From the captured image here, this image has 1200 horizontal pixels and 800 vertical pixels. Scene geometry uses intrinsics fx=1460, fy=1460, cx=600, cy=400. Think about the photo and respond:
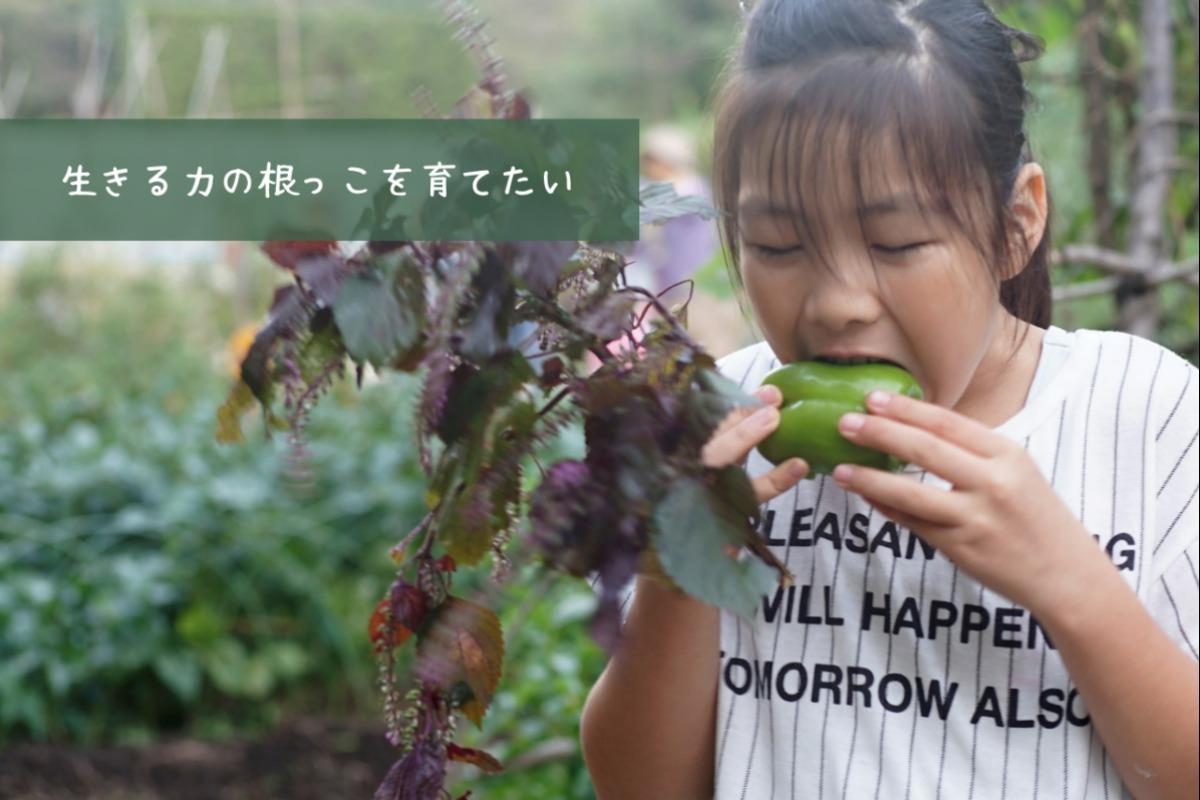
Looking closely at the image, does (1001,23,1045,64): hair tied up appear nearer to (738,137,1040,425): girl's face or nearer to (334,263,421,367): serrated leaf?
(738,137,1040,425): girl's face

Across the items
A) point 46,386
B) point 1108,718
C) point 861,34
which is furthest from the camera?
point 46,386

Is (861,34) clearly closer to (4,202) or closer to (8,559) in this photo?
(8,559)

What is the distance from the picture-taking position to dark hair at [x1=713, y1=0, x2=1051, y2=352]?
1.14 metres

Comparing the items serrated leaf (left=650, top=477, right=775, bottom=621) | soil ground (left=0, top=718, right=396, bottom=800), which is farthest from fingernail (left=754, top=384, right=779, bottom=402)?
soil ground (left=0, top=718, right=396, bottom=800)

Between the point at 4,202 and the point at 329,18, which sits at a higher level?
the point at 329,18

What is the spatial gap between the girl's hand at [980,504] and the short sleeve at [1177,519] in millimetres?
134

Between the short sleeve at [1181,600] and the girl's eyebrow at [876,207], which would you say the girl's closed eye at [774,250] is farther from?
the short sleeve at [1181,600]

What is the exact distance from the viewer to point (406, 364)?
0.98 metres

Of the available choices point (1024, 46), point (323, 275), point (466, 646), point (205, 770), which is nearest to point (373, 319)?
point (323, 275)

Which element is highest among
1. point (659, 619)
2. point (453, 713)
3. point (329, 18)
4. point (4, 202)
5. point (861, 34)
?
point (329, 18)

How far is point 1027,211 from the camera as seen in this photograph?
127cm

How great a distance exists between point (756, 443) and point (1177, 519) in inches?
13.9

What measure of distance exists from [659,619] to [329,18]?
19237 mm

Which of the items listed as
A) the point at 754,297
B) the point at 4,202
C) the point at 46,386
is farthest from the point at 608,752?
the point at 4,202
